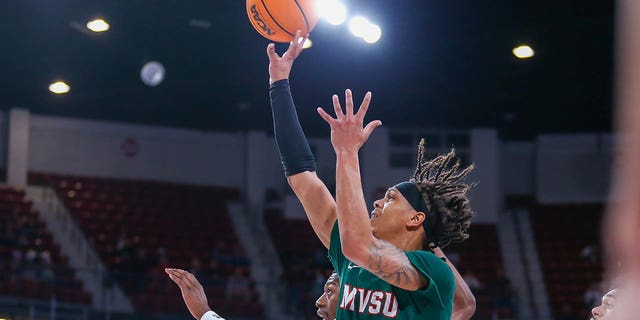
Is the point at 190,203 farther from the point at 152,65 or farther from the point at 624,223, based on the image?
the point at 624,223

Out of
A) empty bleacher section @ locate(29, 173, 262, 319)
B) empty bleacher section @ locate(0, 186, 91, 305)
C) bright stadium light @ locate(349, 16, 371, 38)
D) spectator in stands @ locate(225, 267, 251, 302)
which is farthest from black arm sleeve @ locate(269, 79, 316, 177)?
spectator in stands @ locate(225, 267, 251, 302)

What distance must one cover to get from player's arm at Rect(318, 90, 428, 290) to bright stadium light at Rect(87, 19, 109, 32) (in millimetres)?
12028

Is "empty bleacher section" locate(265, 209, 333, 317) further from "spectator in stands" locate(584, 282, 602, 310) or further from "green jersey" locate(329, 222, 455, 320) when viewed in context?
"green jersey" locate(329, 222, 455, 320)

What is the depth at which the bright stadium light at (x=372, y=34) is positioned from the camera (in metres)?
13.5

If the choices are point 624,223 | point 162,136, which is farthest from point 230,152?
point 624,223

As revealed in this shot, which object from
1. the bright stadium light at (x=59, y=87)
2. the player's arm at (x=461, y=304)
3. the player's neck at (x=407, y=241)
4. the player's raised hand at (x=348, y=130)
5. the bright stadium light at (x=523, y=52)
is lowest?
the player's arm at (x=461, y=304)

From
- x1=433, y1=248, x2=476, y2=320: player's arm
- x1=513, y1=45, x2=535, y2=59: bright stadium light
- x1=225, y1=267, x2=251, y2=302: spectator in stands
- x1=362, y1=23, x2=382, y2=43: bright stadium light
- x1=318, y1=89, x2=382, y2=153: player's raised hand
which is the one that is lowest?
x1=433, y1=248, x2=476, y2=320: player's arm

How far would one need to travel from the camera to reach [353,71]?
16.8m

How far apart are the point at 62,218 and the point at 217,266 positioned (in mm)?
3405

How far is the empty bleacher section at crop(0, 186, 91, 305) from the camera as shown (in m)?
13.6

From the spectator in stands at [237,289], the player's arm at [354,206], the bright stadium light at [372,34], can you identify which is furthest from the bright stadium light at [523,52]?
the player's arm at [354,206]

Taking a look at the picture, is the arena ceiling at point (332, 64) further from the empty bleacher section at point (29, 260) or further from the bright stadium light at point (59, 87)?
the empty bleacher section at point (29, 260)

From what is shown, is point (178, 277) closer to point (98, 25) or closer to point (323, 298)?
point (323, 298)

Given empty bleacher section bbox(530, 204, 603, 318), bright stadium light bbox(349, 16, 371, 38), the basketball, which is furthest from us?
empty bleacher section bbox(530, 204, 603, 318)
